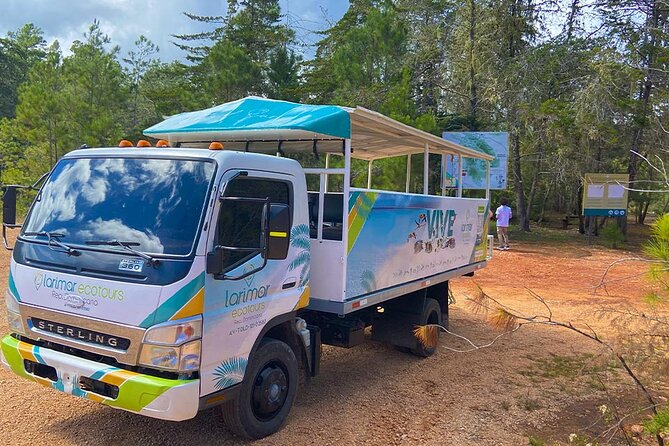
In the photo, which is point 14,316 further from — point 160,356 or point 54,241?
point 160,356

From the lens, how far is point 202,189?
3.58m

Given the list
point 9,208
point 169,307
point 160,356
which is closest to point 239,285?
point 169,307

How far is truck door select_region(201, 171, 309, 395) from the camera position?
3492 millimetres

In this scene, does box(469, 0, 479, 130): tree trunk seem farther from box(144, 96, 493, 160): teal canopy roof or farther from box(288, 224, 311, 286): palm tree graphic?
box(288, 224, 311, 286): palm tree graphic

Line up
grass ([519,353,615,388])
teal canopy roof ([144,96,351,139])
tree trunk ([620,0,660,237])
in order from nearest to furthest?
teal canopy roof ([144,96,351,139]) < grass ([519,353,615,388]) < tree trunk ([620,0,660,237])

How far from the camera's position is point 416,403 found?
514 cm

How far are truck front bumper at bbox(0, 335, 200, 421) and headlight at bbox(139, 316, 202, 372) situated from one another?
10cm

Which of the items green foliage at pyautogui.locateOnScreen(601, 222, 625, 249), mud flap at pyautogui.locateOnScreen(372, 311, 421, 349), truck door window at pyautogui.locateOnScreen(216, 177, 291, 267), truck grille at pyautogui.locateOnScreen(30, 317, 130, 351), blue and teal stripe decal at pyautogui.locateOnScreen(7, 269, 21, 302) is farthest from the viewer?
green foliage at pyautogui.locateOnScreen(601, 222, 625, 249)

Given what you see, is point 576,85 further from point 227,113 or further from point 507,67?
point 227,113

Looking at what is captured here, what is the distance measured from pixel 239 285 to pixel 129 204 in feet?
3.09

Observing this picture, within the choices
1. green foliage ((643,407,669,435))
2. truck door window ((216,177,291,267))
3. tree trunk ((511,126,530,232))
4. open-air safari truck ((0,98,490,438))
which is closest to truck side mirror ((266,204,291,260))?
open-air safari truck ((0,98,490,438))

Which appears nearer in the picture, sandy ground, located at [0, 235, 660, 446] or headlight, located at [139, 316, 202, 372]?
headlight, located at [139, 316, 202, 372]

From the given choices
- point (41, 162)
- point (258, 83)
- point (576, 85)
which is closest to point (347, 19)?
point (258, 83)

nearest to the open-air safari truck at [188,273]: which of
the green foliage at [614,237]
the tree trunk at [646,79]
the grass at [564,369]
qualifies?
the grass at [564,369]
